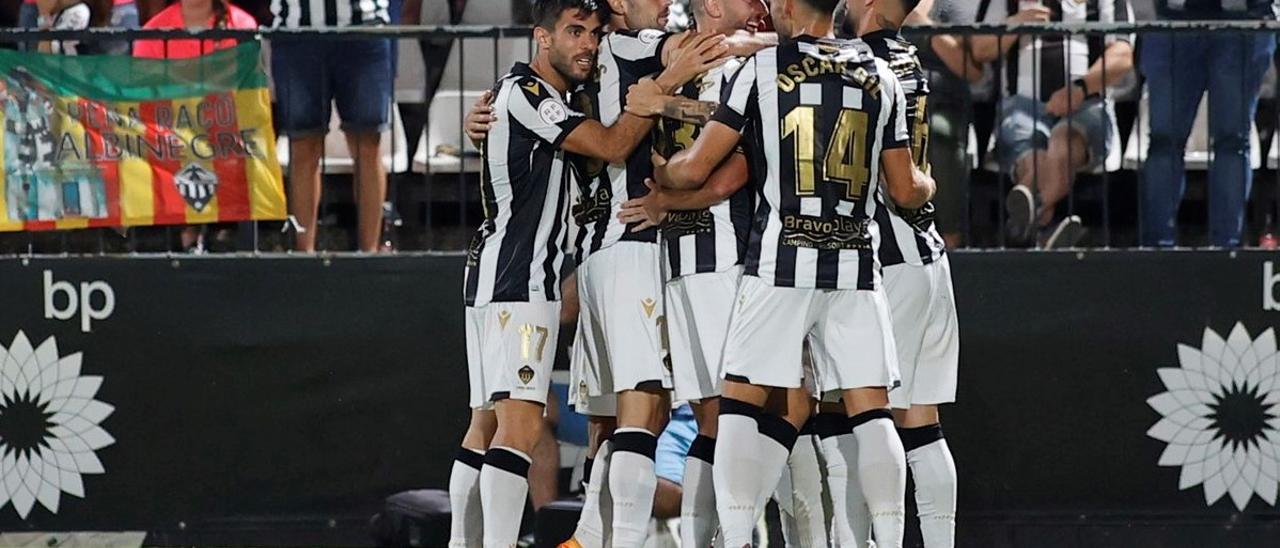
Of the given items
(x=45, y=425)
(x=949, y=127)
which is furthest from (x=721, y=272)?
(x=45, y=425)

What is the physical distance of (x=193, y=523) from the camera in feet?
36.7

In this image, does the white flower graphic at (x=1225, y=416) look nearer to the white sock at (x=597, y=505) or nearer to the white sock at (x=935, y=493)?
the white sock at (x=935, y=493)

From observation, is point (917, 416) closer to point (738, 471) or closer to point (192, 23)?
point (738, 471)

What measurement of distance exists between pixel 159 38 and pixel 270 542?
8.18 feet

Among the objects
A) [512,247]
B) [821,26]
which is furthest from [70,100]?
[821,26]

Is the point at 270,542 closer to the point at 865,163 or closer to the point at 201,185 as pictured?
the point at 201,185

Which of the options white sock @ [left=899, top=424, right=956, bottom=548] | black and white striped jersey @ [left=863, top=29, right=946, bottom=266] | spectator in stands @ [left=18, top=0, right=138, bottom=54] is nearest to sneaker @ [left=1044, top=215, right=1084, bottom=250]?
black and white striped jersey @ [left=863, top=29, right=946, bottom=266]

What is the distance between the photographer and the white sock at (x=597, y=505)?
29.0 feet

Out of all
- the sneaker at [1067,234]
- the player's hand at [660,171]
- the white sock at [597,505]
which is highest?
the player's hand at [660,171]

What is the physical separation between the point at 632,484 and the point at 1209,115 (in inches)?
155

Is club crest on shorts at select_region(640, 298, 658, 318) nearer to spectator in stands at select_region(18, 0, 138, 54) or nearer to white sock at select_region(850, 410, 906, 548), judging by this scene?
white sock at select_region(850, 410, 906, 548)

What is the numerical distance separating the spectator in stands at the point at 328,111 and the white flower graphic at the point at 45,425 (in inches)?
49.7

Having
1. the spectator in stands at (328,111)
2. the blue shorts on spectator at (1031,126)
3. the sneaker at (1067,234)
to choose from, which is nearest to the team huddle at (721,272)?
the spectator in stands at (328,111)

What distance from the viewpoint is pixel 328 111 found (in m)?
11.1
